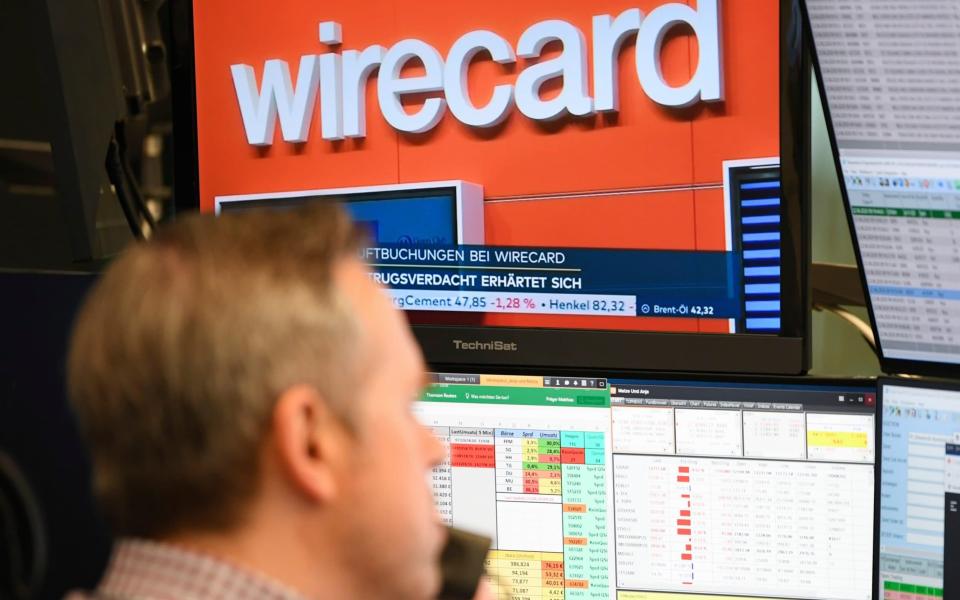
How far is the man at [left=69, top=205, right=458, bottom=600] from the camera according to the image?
2.09ft

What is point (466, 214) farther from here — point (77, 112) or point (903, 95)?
point (77, 112)

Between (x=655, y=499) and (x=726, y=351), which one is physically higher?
(x=726, y=351)

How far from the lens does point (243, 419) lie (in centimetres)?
64

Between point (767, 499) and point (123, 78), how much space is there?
47.2 inches

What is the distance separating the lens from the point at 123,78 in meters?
1.78

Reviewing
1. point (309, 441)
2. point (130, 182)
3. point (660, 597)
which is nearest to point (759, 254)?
point (660, 597)

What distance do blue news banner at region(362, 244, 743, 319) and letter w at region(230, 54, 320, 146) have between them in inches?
8.9

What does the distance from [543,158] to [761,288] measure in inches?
13.3

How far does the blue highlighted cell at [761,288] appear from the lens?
134 centimetres

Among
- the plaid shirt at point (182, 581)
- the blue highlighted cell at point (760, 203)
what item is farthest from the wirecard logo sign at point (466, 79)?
the plaid shirt at point (182, 581)

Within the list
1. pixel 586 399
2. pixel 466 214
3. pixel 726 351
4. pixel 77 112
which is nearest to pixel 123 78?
pixel 77 112

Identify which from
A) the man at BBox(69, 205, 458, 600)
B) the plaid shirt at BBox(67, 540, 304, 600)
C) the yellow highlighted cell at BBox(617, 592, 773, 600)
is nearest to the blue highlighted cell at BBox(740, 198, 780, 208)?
the yellow highlighted cell at BBox(617, 592, 773, 600)

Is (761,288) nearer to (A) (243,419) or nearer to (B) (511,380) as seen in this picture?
(B) (511,380)

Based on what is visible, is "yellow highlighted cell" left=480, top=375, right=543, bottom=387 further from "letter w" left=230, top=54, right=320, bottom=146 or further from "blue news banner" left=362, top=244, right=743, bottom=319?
"letter w" left=230, top=54, right=320, bottom=146
